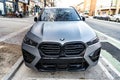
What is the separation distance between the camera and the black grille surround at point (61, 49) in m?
3.80

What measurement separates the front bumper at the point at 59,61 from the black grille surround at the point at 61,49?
80 mm

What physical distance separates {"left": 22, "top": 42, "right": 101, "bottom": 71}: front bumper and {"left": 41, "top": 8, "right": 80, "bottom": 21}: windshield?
6.11ft

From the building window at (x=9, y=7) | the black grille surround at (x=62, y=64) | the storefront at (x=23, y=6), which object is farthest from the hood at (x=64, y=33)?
the storefront at (x=23, y=6)

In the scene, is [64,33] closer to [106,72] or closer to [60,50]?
[60,50]

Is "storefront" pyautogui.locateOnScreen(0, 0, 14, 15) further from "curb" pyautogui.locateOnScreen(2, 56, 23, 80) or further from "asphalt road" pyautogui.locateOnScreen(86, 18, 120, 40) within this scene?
"curb" pyautogui.locateOnScreen(2, 56, 23, 80)

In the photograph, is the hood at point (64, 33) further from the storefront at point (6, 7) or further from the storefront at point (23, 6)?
the storefront at point (23, 6)

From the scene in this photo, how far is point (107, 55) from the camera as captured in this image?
249 inches

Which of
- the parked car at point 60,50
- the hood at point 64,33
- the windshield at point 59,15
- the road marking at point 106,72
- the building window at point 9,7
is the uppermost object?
the building window at point 9,7

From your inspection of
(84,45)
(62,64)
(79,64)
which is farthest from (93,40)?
(62,64)

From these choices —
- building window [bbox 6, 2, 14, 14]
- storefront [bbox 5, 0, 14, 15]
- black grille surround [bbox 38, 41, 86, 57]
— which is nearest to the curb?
black grille surround [bbox 38, 41, 86, 57]

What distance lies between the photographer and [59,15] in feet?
19.4

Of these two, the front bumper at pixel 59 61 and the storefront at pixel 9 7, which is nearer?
the front bumper at pixel 59 61

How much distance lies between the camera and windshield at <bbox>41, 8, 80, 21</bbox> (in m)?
5.68

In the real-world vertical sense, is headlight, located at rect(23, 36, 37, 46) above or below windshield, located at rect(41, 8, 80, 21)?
below
